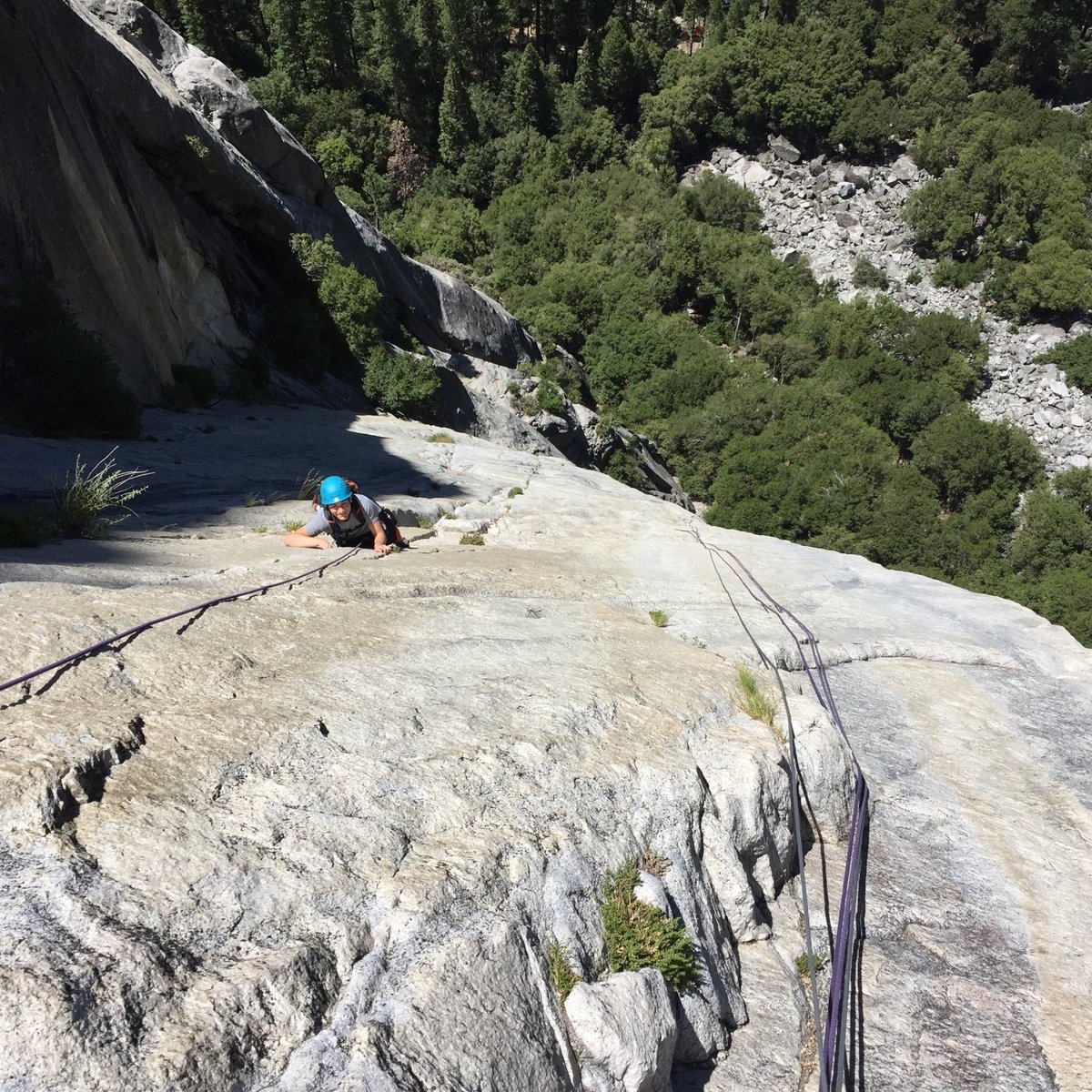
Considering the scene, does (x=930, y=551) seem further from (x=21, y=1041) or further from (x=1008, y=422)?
(x=21, y=1041)

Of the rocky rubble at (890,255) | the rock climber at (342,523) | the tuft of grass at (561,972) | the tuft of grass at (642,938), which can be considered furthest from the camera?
the rocky rubble at (890,255)

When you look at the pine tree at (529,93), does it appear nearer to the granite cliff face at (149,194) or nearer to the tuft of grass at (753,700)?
the granite cliff face at (149,194)

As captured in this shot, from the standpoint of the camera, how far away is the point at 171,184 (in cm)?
1975

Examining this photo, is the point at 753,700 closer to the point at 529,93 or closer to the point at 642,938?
the point at 642,938

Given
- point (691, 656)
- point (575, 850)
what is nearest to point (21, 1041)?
point (575, 850)

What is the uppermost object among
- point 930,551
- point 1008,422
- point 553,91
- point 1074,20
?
point 1074,20

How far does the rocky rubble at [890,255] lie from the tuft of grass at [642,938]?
168 ft

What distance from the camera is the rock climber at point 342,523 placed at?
789 centimetres

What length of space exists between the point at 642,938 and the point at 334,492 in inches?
230

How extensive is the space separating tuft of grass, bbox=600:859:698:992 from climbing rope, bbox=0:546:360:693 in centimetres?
273

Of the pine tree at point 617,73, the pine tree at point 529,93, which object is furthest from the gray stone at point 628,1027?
the pine tree at point 617,73

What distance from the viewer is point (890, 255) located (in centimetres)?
5478

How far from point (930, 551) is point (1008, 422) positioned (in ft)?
40.9

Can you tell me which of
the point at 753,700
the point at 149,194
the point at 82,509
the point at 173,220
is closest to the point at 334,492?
the point at 82,509
